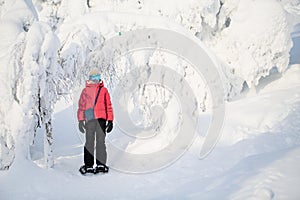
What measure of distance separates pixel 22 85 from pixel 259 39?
11.7 meters

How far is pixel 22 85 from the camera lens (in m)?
4.73

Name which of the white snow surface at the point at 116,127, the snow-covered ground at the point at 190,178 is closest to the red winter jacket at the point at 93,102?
the white snow surface at the point at 116,127

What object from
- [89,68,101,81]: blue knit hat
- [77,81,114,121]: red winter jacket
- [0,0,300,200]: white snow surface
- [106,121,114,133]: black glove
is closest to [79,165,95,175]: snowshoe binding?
[0,0,300,200]: white snow surface

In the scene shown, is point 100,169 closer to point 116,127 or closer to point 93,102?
point 93,102

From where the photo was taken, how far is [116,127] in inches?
355

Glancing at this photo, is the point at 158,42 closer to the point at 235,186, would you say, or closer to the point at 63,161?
the point at 63,161

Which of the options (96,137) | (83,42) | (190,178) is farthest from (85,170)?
(83,42)

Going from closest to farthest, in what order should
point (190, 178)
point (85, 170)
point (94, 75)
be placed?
1. point (190, 178)
2. point (85, 170)
3. point (94, 75)

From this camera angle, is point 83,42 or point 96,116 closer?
point 96,116

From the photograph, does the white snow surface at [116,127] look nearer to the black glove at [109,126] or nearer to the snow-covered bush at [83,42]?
the snow-covered bush at [83,42]

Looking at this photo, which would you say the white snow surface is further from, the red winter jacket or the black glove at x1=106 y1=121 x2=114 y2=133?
the black glove at x1=106 y1=121 x2=114 y2=133

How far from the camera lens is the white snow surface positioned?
4059mm

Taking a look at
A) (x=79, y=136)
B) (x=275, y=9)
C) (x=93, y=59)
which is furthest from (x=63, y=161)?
(x=275, y=9)

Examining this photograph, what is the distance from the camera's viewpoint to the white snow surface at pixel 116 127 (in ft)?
13.3
